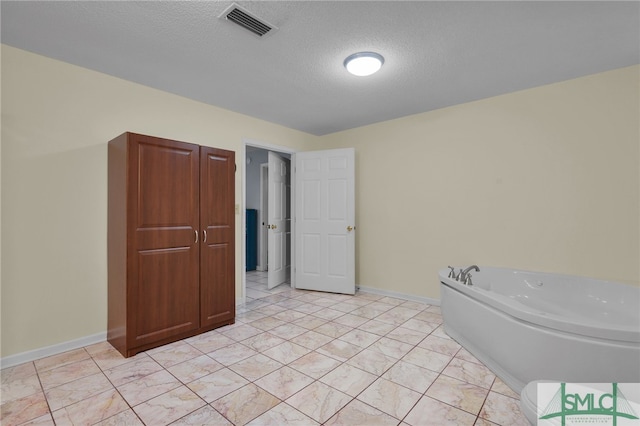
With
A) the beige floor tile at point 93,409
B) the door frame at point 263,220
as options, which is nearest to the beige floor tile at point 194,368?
the beige floor tile at point 93,409

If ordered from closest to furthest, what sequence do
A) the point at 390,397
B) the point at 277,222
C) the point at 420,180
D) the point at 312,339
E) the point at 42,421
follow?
the point at 42,421 < the point at 390,397 < the point at 312,339 < the point at 420,180 < the point at 277,222

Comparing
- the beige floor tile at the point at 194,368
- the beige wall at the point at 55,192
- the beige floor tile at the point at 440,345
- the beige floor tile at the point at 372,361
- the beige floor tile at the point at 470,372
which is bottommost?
the beige floor tile at the point at 440,345

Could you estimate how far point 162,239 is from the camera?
2.59m

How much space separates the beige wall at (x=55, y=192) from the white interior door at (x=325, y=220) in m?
2.31

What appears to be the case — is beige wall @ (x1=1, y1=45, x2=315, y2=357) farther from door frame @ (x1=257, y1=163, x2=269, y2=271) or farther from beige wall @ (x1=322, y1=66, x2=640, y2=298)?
beige wall @ (x1=322, y1=66, x2=640, y2=298)

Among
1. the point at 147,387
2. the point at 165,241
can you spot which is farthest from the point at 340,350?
the point at 165,241

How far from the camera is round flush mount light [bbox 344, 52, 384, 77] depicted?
7.84ft

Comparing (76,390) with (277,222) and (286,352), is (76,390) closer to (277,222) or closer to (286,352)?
Answer: (286,352)

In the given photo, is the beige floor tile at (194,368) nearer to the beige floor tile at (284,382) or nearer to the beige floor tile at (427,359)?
the beige floor tile at (284,382)

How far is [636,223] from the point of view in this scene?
261 centimetres

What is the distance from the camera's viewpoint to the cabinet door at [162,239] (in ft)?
7.97

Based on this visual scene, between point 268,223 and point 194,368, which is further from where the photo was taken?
point 268,223

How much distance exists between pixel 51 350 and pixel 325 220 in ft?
10.6

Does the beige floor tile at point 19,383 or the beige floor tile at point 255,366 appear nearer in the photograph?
the beige floor tile at point 19,383
